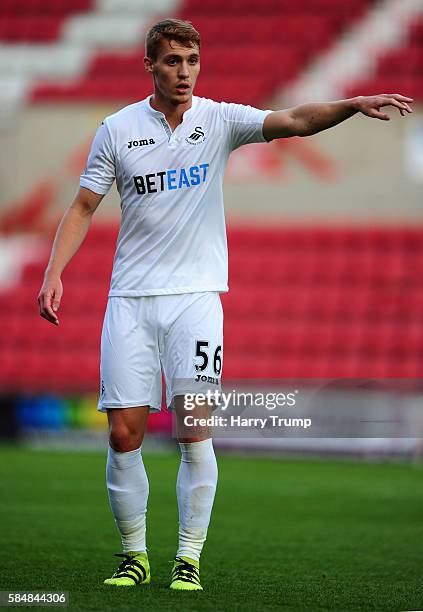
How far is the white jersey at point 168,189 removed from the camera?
15.0 feet

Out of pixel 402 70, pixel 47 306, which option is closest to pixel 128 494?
pixel 47 306

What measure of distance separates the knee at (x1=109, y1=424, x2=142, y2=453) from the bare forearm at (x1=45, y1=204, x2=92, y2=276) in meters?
0.63

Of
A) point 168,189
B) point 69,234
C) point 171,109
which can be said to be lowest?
point 69,234

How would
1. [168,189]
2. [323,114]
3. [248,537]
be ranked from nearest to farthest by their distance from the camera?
[323,114] → [168,189] → [248,537]

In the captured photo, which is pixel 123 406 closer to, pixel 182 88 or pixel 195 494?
pixel 195 494

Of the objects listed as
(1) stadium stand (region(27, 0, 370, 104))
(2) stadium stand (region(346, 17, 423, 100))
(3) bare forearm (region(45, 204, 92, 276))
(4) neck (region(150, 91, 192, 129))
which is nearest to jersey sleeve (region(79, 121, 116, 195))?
(3) bare forearm (region(45, 204, 92, 276))

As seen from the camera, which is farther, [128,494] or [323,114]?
[128,494]

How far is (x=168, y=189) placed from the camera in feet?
15.0

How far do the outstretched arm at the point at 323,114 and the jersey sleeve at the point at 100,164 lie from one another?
23.2 inches

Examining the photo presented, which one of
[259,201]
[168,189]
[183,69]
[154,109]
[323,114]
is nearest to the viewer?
[323,114]

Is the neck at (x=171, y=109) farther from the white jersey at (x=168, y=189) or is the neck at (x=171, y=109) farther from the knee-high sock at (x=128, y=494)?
the knee-high sock at (x=128, y=494)

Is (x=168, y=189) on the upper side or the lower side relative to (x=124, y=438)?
upper

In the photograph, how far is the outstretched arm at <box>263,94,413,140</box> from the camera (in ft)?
13.9

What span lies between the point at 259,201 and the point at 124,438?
13.0 m
